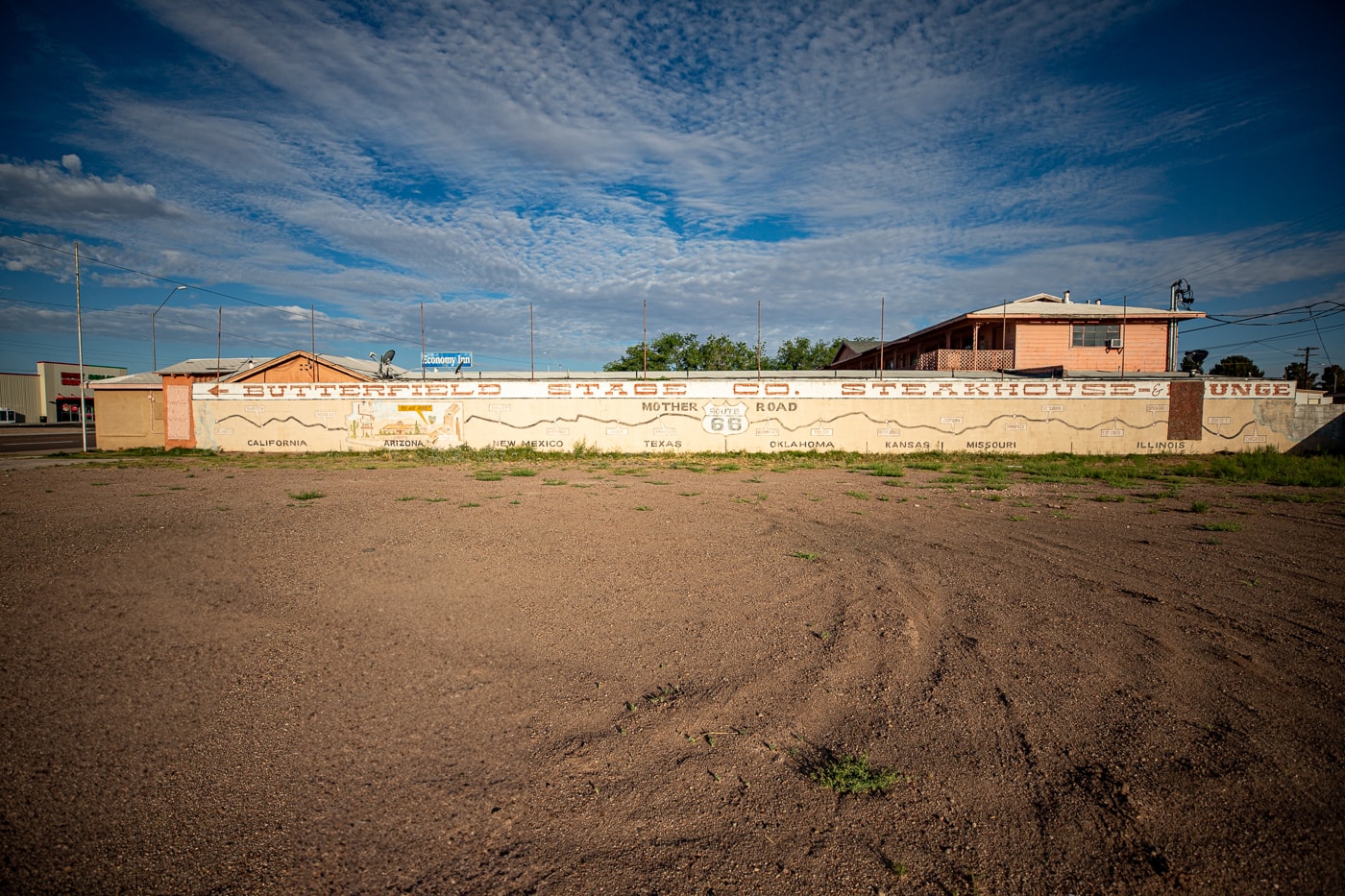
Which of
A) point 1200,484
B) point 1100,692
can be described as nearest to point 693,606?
point 1100,692

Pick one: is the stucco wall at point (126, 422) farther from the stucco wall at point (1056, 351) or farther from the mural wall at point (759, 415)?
the stucco wall at point (1056, 351)

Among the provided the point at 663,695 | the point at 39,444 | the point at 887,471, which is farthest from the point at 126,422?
the point at 663,695

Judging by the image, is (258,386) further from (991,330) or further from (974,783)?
(991,330)

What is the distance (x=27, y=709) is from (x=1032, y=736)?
17.6 ft

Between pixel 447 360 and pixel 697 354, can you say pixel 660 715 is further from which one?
pixel 697 354

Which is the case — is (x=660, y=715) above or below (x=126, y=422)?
below

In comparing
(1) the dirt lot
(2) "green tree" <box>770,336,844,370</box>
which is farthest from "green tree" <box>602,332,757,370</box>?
(1) the dirt lot

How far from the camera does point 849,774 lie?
2.76 m

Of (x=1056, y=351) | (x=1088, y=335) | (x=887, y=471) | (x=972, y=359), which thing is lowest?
(x=887, y=471)

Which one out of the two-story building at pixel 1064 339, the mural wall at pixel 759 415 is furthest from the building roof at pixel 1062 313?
the mural wall at pixel 759 415

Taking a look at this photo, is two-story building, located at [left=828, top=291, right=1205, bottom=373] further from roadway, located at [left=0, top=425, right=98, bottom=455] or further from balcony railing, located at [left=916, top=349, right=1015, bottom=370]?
roadway, located at [left=0, top=425, right=98, bottom=455]

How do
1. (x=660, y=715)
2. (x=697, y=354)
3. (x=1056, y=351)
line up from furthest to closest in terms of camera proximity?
(x=697, y=354) < (x=1056, y=351) < (x=660, y=715)

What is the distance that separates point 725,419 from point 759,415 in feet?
3.68

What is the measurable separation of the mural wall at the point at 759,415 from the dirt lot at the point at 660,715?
1280 centimetres
